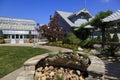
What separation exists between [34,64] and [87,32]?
2693cm

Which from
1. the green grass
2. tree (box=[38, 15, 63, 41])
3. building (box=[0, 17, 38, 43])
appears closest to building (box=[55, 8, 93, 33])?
tree (box=[38, 15, 63, 41])

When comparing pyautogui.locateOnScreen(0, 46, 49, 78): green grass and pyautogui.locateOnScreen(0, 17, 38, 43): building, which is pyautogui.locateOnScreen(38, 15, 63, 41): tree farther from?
pyautogui.locateOnScreen(0, 17, 38, 43): building

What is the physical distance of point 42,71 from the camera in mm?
7223

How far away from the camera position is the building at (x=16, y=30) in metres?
46.2

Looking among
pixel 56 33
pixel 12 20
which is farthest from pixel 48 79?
pixel 12 20

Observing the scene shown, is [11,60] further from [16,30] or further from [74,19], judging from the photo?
[16,30]

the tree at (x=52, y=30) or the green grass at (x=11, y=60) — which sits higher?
the tree at (x=52, y=30)

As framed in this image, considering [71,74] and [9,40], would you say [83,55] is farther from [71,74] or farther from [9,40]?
[9,40]

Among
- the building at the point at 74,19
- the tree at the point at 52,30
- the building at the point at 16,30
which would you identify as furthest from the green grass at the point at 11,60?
the building at the point at 16,30

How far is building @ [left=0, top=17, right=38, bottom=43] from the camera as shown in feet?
152

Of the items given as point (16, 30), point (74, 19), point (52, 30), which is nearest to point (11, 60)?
point (52, 30)

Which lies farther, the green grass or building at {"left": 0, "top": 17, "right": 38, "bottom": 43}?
building at {"left": 0, "top": 17, "right": 38, "bottom": 43}

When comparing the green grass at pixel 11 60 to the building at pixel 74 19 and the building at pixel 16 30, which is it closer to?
the building at pixel 74 19

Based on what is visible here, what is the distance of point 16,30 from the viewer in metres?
47.4
